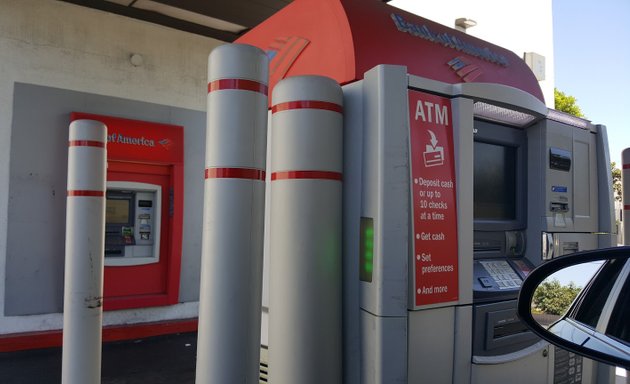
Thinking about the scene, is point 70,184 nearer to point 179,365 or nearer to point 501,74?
point 179,365

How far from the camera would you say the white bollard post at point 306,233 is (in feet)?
7.65

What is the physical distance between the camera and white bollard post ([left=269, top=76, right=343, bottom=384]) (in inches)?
91.8

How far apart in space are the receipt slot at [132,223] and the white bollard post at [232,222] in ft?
16.2

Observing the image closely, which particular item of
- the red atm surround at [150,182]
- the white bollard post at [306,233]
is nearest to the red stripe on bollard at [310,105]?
the white bollard post at [306,233]

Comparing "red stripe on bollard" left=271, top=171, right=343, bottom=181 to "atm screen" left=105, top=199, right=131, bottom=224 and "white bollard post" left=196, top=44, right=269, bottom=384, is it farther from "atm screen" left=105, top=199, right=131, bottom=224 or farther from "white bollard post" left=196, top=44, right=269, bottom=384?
"atm screen" left=105, top=199, right=131, bottom=224

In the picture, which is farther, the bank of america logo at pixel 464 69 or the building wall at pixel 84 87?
the building wall at pixel 84 87

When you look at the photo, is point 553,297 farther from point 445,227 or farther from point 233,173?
point 233,173

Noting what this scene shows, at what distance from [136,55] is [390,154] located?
5634mm

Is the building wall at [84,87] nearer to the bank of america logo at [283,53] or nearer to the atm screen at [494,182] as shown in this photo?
the bank of america logo at [283,53]

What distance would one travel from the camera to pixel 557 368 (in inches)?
122

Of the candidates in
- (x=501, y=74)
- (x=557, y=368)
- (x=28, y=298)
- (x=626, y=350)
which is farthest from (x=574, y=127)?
(x=28, y=298)

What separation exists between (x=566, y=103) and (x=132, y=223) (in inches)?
873

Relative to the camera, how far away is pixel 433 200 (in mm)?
2391

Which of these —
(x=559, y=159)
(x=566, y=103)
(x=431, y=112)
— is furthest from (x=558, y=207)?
(x=566, y=103)
